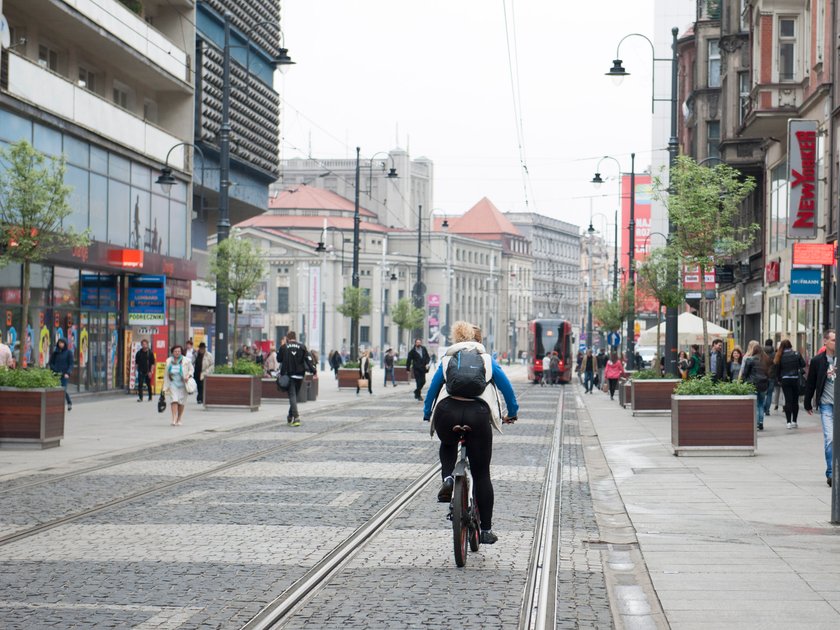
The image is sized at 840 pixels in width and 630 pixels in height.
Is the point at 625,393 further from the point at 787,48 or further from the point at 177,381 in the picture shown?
the point at 177,381

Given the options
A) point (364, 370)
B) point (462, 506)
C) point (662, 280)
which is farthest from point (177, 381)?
point (364, 370)

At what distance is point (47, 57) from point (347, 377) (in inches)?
709

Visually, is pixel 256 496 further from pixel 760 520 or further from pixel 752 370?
pixel 752 370

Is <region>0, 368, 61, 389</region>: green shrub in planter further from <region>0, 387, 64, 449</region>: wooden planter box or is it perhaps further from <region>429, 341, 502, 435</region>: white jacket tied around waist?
<region>429, 341, 502, 435</region>: white jacket tied around waist

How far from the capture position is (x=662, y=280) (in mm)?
39594

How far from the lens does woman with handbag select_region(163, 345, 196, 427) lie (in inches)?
1056

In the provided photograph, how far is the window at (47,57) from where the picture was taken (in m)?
36.0

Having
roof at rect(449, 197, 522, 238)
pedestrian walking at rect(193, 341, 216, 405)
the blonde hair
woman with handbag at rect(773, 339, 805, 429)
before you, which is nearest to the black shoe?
the blonde hair

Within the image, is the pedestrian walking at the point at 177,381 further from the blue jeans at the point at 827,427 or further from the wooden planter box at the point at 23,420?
the blue jeans at the point at 827,427

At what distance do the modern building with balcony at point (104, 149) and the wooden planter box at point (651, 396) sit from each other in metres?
13.3

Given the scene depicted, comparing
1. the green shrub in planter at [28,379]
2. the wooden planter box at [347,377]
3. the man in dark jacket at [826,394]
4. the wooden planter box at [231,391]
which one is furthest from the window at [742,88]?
the man in dark jacket at [826,394]

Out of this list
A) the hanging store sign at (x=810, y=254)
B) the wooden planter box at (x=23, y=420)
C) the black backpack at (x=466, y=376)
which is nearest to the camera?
the black backpack at (x=466, y=376)

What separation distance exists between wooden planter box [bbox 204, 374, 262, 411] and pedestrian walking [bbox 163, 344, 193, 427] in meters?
4.98

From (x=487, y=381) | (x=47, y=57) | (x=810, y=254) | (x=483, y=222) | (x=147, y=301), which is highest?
(x=483, y=222)
